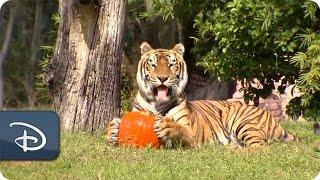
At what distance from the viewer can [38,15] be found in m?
21.9

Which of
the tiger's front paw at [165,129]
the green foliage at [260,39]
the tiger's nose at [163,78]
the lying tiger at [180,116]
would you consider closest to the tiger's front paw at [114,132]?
the lying tiger at [180,116]

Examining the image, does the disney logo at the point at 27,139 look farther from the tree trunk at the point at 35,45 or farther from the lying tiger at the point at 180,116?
the tree trunk at the point at 35,45

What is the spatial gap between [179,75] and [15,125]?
1.85 meters

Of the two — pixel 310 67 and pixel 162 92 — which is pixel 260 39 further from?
pixel 162 92

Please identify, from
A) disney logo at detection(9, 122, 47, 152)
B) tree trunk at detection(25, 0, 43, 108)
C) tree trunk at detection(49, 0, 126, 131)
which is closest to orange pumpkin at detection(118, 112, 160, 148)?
disney logo at detection(9, 122, 47, 152)

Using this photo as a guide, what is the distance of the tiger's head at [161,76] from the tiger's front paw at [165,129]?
399mm

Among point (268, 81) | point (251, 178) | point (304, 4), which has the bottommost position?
point (251, 178)

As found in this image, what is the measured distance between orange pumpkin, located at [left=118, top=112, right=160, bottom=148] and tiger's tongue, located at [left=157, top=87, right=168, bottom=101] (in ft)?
1.01

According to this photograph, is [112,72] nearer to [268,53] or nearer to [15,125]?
[268,53]

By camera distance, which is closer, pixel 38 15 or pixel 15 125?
pixel 15 125

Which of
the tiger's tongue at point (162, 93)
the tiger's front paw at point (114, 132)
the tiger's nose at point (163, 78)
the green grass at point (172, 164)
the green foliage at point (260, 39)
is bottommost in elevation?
the green grass at point (172, 164)

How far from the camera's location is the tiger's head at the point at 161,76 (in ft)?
22.9

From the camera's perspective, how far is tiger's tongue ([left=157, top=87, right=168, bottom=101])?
7.00 meters

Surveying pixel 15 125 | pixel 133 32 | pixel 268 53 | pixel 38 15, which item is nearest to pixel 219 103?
pixel 268 53
